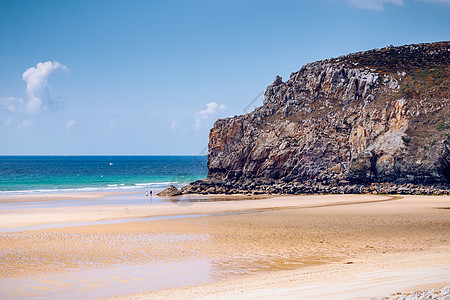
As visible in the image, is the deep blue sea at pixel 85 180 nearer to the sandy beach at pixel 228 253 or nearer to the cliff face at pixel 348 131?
the cliff face at pixel 348 131

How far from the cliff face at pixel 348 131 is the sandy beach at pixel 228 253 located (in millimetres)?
13872

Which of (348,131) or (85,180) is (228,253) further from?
(85,180)

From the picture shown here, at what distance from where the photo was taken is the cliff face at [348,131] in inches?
1716

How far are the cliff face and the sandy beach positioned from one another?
45.5ft

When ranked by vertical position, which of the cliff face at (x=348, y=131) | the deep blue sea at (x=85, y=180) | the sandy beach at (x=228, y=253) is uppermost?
the cliff face at (x=348, y=131)

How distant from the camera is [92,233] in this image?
22016 mm

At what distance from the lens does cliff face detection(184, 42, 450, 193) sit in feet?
143

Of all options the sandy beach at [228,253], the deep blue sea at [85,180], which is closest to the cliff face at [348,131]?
the sandy beach at [228,253]

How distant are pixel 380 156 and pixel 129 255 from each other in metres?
35.3

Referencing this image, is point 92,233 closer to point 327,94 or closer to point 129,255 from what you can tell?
point 129,255

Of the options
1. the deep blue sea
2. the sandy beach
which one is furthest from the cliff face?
the deep blue sea

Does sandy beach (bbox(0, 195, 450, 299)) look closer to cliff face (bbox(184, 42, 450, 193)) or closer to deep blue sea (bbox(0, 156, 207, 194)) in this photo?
cliff face (bbox(184, 42, 450, 193))

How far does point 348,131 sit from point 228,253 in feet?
120

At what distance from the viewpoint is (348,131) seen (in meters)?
49.6
